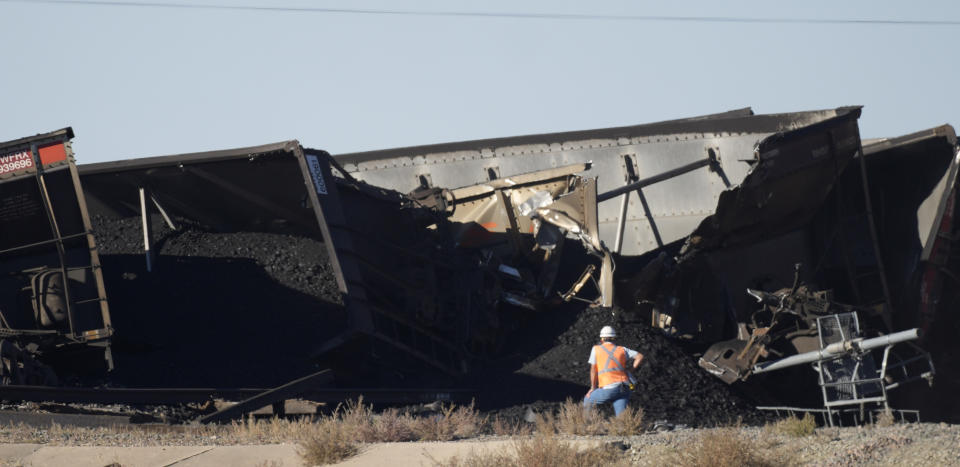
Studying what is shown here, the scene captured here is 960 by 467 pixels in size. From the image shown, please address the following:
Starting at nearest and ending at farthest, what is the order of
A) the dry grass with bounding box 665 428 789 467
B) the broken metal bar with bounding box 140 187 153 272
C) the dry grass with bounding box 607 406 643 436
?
the dry grass with bounding box 665 428 789 467 < the dry grass with bounding box 607 406 643 436 < the broken metal bar with bounding box 140 187 153 272

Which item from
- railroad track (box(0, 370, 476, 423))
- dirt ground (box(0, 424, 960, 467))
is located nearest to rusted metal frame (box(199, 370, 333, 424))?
railroad track (box(0, 370, 476, 423))

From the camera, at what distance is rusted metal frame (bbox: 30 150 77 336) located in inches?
434

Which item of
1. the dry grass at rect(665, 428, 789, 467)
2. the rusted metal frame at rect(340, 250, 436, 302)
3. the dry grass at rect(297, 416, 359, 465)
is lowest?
the dry grass at rect(665, 428, 789, 467)

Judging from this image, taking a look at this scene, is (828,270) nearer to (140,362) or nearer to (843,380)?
(843,380)

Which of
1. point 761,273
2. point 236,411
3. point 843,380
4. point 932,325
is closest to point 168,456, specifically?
point 236,411

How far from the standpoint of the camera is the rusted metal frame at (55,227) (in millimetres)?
11016

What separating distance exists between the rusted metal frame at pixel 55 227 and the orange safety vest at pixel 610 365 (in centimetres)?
537

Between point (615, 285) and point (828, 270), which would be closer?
point (615, 285)

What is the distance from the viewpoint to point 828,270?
13.4m

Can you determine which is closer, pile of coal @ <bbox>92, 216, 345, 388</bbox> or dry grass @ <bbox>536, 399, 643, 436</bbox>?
dry grass @ <bbox>536, 399, 643, 436</bbox>

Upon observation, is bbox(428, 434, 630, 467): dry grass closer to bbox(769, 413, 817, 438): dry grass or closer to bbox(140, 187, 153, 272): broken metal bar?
bbox(769, 413, 817, 438): dry grass

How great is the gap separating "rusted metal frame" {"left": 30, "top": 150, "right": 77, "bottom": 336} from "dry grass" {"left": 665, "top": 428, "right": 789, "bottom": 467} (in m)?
6.85

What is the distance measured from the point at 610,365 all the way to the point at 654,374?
2040mm

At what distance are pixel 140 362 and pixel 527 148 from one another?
270 inches
